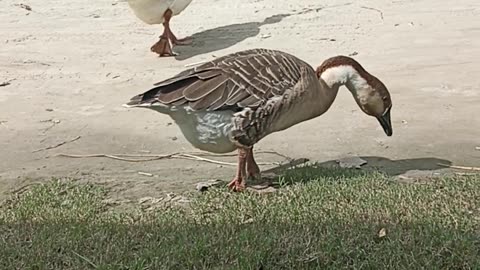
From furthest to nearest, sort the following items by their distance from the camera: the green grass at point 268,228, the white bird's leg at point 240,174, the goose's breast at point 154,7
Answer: the goose's breast at point 154,7 → the white bird's leg at point 240,174 → the green grass at point 268,228

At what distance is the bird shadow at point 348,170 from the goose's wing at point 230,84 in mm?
604

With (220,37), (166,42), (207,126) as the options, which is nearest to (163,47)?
(166,42)

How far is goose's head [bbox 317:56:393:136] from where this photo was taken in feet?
18.5

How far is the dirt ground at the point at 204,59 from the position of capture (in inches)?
244

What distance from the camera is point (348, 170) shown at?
228 inches

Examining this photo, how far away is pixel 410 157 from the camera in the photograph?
20.1 ft

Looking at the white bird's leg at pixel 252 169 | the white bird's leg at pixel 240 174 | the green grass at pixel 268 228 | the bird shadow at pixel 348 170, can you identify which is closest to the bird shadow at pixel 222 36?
the bird shadow at pixel 348 170

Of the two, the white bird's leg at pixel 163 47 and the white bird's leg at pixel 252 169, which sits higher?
the white bird's leg at pixel 252 169

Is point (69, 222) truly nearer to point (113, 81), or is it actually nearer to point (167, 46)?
point (113, 81)

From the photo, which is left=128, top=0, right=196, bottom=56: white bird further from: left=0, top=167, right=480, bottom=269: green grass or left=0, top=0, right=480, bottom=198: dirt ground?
left=0, top=167, right=480, bottom=269: green grass

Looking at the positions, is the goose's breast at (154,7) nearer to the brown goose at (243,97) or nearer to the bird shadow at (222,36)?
the bird shadow at (222,36)

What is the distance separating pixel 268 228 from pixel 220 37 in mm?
5863

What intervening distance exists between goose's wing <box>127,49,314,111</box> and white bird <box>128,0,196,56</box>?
3.98m

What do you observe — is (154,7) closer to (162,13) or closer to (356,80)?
A: (162,13)
